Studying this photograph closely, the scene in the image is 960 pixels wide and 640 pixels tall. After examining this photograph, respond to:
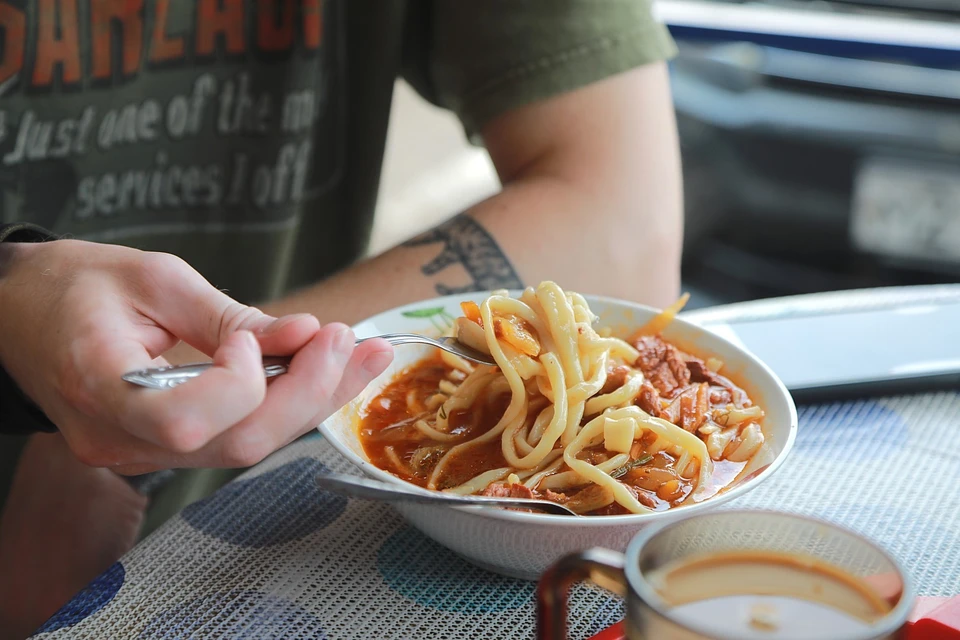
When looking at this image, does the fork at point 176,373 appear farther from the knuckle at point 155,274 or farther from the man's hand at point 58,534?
the man's hand at point 58,534

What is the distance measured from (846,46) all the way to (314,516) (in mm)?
2715

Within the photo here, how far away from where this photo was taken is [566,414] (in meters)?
1.02

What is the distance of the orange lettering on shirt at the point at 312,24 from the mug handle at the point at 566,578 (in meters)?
1.44

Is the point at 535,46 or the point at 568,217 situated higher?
the point at 535,46

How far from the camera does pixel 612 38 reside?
5.29 feet

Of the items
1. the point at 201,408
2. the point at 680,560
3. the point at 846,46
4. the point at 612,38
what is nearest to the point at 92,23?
the point at 612,38

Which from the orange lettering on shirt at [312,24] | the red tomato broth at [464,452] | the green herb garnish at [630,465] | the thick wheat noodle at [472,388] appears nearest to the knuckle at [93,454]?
the red tomato broth at [464,452]

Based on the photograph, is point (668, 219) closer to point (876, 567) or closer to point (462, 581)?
point (462, 581)

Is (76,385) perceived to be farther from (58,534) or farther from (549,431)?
(58,534)

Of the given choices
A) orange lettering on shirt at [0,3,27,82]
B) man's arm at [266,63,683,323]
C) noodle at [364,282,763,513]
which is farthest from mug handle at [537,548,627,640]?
orange lettering on shirt at [0,3,27,82]

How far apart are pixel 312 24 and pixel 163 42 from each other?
0.91ft

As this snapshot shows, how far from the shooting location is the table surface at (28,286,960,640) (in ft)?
2.79

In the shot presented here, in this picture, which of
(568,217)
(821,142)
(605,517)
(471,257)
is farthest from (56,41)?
(821,142)

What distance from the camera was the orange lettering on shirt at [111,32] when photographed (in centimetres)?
158
